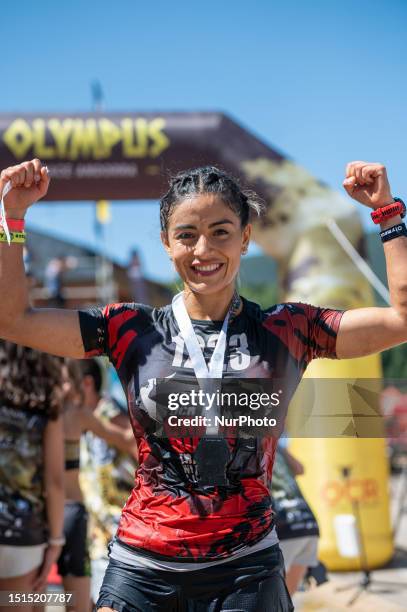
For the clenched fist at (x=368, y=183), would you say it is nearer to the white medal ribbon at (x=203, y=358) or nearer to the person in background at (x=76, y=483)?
the white medal ribbon at (x=203, y=358)

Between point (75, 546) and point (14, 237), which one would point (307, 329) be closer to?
point (14, 237)

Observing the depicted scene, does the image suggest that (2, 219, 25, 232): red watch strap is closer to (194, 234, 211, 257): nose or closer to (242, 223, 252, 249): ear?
(194, 234, 211, 257): nose

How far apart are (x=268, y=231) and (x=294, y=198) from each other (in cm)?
37

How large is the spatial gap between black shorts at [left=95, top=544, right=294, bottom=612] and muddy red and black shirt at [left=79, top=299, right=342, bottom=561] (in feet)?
0.15

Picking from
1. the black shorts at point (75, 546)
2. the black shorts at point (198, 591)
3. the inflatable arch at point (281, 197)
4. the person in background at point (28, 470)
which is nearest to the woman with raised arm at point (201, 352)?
the black shorts at point (198, 591)

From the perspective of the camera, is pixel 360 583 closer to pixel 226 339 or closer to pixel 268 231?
pixel 268 231

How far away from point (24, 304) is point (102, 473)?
11.0ft

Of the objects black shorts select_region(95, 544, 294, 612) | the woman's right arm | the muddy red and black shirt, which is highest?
the woman's right arm

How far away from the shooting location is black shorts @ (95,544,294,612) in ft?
6.30

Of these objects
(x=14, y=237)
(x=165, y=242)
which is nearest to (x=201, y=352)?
(x=165, y=242)

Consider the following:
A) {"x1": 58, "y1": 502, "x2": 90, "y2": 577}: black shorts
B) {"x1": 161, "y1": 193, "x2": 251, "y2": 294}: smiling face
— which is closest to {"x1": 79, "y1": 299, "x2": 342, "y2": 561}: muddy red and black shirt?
{"x1": 161, "y1": 193, "x2": 251, "y2": 294}: smiling face

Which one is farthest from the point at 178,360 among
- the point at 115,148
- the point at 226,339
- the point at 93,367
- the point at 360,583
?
the point at 115,148

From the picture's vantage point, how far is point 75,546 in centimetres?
394

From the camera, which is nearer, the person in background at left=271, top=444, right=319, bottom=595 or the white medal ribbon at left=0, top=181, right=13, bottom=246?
the white medal ribbon at left=0, top=181, right=13, bottom=246
